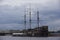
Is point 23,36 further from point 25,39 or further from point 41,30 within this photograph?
point 41,30

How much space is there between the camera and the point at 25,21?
2539cm

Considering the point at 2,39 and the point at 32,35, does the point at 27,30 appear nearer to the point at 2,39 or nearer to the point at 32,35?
the point at 32,35

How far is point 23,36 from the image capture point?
23.6m

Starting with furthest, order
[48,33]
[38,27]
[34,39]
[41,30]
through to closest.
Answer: [34,39]
[38,27]
[41,30]
[48,33]

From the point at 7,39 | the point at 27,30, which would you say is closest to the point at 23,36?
the point at 27,30

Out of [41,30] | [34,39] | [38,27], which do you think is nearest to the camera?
[41,30]

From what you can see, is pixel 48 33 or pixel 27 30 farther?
pixel 27 30

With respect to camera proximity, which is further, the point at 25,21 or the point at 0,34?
the point at 25,21

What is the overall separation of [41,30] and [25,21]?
161 inches

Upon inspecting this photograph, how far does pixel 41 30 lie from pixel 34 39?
11.2 ft

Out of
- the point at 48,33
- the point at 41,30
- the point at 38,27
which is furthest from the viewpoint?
the point at 38,27

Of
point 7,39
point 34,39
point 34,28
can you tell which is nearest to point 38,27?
point 34,28

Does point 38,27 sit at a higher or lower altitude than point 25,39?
higher

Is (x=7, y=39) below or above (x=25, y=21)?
below
